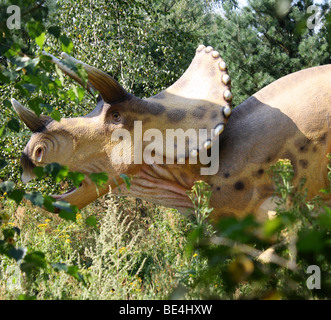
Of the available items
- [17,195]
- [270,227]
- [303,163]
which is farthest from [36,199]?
[303,163]

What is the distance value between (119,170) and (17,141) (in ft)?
14.6

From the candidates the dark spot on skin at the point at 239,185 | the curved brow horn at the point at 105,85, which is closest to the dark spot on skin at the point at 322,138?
the dark spot on skin at the point at 239,185

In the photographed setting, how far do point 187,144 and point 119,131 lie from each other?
16.5 inches

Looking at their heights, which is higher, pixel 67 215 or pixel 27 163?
pixel 27 163

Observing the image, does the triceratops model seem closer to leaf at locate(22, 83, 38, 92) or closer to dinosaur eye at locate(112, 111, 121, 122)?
dinosaur eye at locate(112, 111, 121, 122)

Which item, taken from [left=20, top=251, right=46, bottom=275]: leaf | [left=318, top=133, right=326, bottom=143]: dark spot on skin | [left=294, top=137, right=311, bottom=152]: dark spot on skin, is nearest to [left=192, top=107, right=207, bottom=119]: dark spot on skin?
[left=294, top=137, right=311, bottom=152]: dark spot on skin

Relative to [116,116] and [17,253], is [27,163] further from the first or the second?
[17,253]

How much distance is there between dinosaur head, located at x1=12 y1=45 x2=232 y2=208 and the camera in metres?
2.98

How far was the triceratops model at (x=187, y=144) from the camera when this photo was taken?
299 cm

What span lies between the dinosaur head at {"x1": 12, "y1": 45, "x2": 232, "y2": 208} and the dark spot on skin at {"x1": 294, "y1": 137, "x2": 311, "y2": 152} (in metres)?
0.45

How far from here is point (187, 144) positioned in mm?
2963

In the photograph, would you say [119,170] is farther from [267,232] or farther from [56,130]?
[267,232]

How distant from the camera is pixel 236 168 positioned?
303 cm
